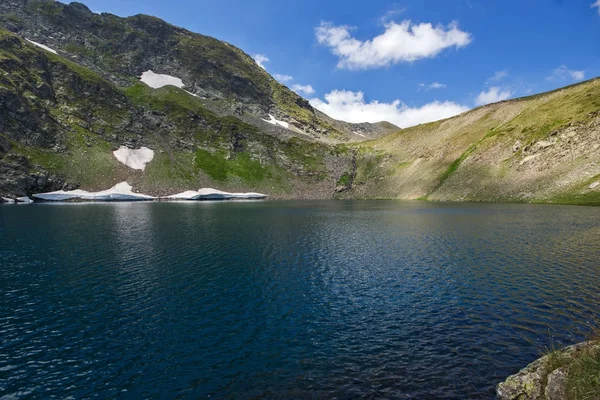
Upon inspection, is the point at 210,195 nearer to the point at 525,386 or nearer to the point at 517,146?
the point at 517,146

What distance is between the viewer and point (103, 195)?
540 feet

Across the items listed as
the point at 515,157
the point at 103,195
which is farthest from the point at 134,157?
the point at 515,157

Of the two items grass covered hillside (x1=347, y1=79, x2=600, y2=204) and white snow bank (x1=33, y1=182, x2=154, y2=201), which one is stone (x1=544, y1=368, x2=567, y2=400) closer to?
grass covered hillside (x1=347, y1=79, x2=600, y2=204)

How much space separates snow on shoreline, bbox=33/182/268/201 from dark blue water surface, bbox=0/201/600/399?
396ft

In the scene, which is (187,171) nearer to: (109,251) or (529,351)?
(109,251)

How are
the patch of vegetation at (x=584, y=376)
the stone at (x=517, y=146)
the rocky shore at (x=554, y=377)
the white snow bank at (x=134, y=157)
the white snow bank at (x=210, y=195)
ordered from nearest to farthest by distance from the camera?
the patch of vegetation at (x=584, y=376), the rocky shore at (x=554, y=377), the stone at (x=517, y=146), the white snow bank at (x=210, y=195), the white snow bank at (x=134, y=157)

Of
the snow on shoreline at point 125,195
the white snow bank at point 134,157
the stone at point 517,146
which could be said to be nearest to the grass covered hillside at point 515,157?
the stone at point 517,146

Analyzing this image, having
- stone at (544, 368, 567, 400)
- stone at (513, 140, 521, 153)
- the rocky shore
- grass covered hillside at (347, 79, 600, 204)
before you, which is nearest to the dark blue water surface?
the rocky shore

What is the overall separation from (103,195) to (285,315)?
169 meters

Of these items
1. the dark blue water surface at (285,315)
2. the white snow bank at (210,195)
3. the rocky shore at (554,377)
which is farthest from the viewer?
the white snow bank at (210,195)

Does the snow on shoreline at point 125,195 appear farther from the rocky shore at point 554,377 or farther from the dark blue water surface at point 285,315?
the rocky shore at point 554,377

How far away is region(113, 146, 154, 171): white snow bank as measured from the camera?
187000 millimetres

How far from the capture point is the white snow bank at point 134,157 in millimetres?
187000

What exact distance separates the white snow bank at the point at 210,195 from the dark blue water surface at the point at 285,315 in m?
130
